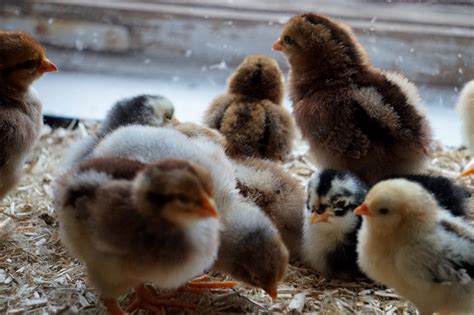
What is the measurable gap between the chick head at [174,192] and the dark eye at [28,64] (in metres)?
0.90

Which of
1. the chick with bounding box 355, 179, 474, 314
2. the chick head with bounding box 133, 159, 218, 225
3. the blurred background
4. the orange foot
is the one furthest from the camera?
the blurred background

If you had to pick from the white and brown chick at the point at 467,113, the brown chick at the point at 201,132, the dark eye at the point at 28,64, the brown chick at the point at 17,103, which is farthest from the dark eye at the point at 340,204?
A: the dark eye at the point at 28,64

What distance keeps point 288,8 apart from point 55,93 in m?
1.30

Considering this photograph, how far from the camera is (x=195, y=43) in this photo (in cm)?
360

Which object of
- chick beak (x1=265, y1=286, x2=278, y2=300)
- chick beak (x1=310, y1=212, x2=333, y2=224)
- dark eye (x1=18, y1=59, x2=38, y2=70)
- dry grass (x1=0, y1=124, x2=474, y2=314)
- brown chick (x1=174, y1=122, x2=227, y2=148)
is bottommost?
dry grass (x1=0, y1=124, x2=474, y2=314)

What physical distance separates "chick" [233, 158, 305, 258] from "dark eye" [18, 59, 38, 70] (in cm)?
76

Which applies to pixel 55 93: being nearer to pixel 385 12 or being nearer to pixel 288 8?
pixel 288 8

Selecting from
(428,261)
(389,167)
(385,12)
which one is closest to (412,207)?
(428,261)

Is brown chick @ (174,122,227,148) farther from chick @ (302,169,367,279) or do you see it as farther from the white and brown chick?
the white and brown chick

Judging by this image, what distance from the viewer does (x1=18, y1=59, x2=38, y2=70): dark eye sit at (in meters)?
2.20

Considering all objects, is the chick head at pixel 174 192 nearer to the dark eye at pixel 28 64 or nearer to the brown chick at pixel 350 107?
the brown chick at pixel 350 107

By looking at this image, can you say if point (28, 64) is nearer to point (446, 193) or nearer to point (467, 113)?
point (446, 193)

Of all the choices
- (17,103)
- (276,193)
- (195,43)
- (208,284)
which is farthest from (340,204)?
(195,43)

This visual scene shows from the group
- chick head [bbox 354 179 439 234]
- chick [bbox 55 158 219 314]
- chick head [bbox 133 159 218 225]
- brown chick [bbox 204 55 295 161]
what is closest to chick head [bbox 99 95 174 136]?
brown chick [bbox 204 55 295 161]
